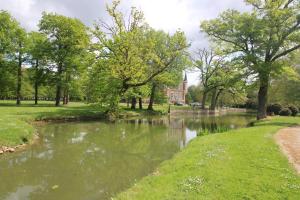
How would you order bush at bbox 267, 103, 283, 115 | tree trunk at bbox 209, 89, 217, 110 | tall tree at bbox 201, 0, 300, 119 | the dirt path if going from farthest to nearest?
1. tree trunk at bbox 209, 89, 217, 110
2. bush at bbox 267, 103, 283, 115
3. tall tree at bbox 201, 0, 300, 119
4. the dirt path

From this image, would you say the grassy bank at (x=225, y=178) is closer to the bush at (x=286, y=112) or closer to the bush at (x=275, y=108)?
the bush at (x=286, y=112)

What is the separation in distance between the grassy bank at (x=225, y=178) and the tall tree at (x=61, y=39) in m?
36.1

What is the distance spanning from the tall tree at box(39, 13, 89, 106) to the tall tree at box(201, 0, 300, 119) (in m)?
22.4

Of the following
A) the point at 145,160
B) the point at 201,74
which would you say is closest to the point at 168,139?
the point at 145,160

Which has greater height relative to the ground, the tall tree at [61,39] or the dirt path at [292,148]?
the tall tree at [61,39]

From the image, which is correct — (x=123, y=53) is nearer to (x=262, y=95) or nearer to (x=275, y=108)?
(x=262, y=95)

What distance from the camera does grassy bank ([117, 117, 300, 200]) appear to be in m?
7.46

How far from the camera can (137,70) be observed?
107ft

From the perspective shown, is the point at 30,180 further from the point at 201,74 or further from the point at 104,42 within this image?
the point at 201,74

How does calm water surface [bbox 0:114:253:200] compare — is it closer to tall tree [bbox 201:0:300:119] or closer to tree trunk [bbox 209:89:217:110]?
Result: tall tree [bbox 201:0:300:119]

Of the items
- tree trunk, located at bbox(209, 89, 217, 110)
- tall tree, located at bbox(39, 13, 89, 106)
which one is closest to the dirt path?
tall tree, located at bbox(39, 13, 89, 106)

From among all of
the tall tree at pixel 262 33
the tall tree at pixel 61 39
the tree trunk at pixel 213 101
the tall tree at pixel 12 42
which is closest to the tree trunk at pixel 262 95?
the tall tree at pixel 262 33

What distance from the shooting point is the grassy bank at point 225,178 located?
294 inches

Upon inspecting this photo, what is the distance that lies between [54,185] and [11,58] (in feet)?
Answer: 136
